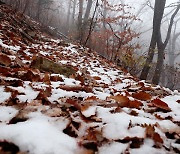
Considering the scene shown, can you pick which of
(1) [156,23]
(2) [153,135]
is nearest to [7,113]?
(2) [153,135]

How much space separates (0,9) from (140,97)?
6.02 meters

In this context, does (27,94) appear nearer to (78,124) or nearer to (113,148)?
(78,124)

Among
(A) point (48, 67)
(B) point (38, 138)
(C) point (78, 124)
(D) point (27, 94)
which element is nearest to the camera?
(B) point (38, 138)

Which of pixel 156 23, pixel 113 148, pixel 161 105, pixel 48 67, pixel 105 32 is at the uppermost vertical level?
pixel 105 32

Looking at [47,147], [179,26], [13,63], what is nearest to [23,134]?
[47,147]

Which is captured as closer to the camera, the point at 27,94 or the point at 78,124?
the point at 78,124

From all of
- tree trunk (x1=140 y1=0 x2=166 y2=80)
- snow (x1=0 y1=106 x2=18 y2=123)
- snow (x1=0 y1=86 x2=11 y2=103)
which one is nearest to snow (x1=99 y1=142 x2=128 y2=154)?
snow (x1=0 y1=106 x2=18 y2=123)

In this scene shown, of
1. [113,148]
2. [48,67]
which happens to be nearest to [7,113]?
[113,148]

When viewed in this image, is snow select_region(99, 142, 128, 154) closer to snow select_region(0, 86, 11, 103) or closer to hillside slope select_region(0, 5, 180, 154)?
hillside slope select_region(0, 5, 180, 154)

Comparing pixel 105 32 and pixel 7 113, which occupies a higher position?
pixel 105 32

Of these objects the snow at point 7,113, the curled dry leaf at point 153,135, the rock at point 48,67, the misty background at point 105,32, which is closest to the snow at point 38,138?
the snow at point 7,113

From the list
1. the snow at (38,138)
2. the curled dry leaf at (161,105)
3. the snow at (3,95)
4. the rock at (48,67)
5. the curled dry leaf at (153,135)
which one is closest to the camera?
the snow at (38,138)

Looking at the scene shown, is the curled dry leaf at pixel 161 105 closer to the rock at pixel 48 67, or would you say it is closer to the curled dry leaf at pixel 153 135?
the curled dry leaf at pixel 153 135

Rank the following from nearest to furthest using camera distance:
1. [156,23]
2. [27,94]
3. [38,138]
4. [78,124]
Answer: [38,138], [78,124], [27,94], [156,23]
